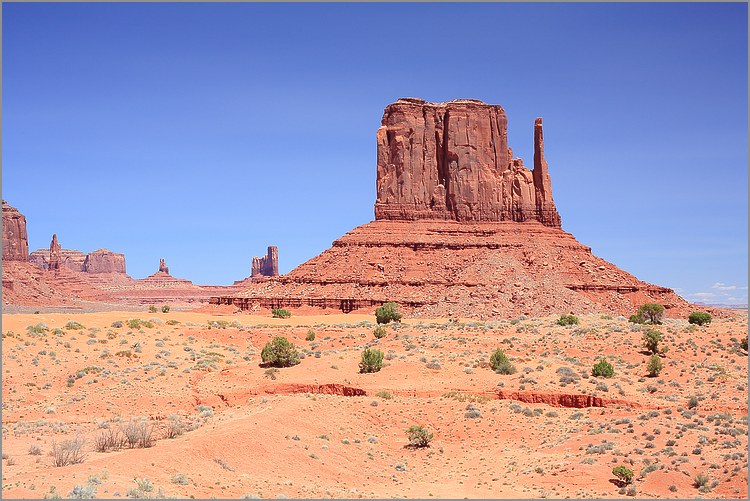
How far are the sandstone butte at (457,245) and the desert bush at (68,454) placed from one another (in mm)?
53231

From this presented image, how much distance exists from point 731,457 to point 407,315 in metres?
50.9

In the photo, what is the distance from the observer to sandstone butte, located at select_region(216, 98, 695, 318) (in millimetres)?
75312

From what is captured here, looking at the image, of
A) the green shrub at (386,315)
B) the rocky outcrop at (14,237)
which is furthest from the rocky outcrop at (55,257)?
the green shrub at (386,315)

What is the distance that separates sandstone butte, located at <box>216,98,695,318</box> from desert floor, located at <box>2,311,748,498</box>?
3265cm

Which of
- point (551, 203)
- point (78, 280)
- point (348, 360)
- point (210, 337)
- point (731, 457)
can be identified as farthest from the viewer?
point (78, 280)

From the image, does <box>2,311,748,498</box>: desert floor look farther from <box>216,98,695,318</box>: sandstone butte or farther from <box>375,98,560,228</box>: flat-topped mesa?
<box>375,98,560,228</box>: flat-topped mesa

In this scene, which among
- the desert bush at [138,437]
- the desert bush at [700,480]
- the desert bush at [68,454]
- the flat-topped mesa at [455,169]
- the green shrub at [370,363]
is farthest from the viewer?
the flat-topped mesa at [455,169]

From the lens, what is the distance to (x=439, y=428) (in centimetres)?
2619

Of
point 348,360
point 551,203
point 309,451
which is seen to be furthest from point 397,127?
point 309,451

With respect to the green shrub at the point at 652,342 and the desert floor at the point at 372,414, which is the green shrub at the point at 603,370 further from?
the green shrub at the point at 652,342

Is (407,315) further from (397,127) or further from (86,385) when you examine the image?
(86,385)

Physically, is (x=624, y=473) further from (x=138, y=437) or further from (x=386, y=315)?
(x=386, y=315)

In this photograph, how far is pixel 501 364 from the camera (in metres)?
32.8

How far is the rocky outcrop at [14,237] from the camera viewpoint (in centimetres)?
13088
